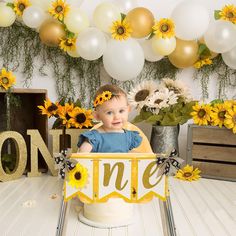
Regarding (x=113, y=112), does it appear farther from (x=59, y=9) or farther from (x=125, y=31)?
(x=59, y=9)

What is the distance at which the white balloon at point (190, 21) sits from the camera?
7.21ft

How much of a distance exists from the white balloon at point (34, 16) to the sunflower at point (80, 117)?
55 centimetres

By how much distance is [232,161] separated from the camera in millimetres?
2338

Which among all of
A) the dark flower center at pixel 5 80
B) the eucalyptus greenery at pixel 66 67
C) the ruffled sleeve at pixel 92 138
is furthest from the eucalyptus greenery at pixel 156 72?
the ruffled sleeve at pixel 92 138

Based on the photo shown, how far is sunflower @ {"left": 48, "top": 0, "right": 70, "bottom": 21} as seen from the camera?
7.41 ft

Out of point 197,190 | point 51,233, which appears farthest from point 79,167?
point 197,190

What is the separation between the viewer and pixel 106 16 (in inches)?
86.3

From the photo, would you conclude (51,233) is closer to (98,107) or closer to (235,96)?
(98,107)

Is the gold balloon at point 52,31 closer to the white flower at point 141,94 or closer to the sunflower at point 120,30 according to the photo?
the sunflower at point 120,30

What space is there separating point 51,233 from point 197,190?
0.93 meters

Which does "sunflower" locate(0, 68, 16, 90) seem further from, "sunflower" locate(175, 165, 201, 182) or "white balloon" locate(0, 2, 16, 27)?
"sunflower" locate(175, 165, 201, 182)

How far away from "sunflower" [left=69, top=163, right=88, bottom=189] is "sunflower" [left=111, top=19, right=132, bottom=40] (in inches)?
44.8

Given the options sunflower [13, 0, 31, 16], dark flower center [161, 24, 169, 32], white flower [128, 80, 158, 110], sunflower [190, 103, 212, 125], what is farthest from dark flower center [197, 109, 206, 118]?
sunflower [13, 0, 31, 16]

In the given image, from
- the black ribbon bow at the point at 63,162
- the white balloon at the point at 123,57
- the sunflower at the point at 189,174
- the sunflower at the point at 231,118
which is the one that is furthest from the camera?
the sunflower at the point at 189,174
